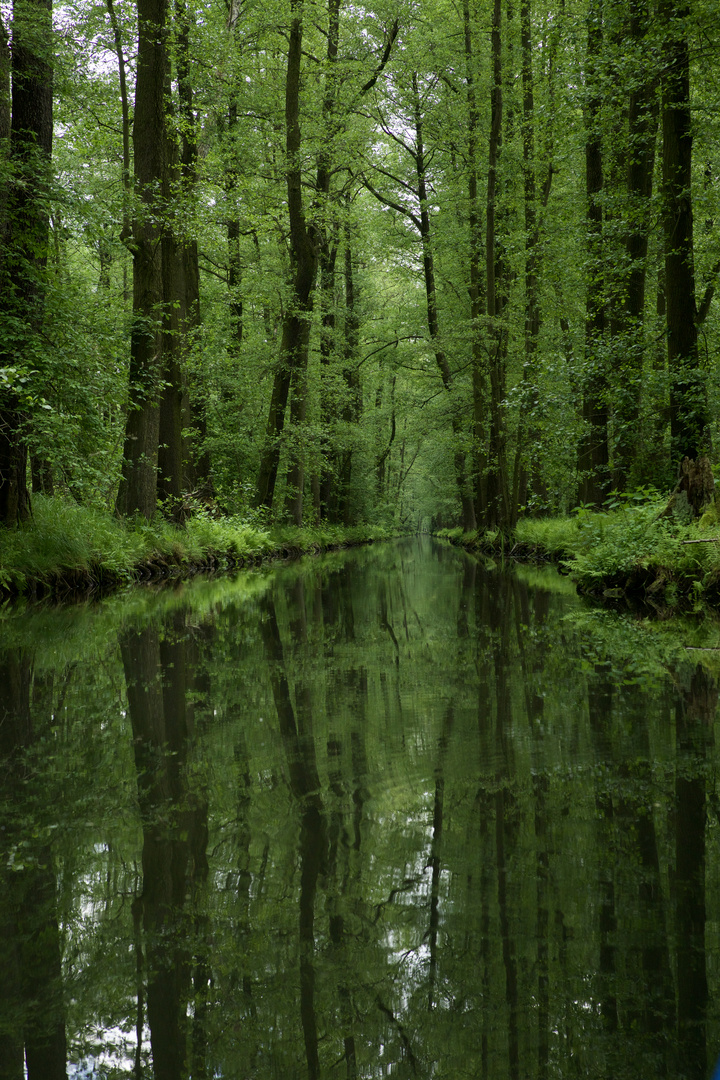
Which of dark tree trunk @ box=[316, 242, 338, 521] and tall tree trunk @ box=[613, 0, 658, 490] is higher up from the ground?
dark tree trunk @ box=[316, 242, 338, 521]

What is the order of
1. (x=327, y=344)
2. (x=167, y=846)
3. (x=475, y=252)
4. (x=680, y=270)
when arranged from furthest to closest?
(x=327, y=344), (x=475, y=252), (x=680, y=270), (x=167, y=846)

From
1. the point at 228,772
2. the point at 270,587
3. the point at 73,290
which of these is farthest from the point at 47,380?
the point at 228,772

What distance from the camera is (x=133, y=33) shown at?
12023mm

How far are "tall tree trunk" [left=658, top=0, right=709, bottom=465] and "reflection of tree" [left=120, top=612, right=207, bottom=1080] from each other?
22.1ft

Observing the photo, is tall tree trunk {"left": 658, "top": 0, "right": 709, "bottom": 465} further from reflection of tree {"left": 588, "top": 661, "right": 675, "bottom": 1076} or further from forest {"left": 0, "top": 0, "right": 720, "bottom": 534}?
reflection of tree {"left": 588, "top": 661, "right": 675, "bottom": 1076}

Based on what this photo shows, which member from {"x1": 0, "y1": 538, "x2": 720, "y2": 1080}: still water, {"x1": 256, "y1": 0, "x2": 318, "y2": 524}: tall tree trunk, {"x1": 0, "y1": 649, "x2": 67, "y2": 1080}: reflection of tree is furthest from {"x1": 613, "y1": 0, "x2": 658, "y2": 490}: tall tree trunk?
{"x1": 0, "y1": 649, "x2": 67, "y2": 1080}: reflection of tree

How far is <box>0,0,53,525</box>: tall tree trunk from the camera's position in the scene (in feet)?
28.8

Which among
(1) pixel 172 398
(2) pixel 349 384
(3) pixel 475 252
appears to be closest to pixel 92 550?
(1) pixel 172 398

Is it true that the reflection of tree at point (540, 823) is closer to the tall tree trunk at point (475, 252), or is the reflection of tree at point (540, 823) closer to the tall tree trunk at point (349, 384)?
the tall tree trunk at point (475, 252)

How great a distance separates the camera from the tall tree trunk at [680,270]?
8.69 m

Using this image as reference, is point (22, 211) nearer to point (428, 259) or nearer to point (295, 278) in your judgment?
point (295, 278)

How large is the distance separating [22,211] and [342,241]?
514 inches

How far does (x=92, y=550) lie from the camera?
1061 centimetres

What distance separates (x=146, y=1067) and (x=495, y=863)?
101 centimetres
